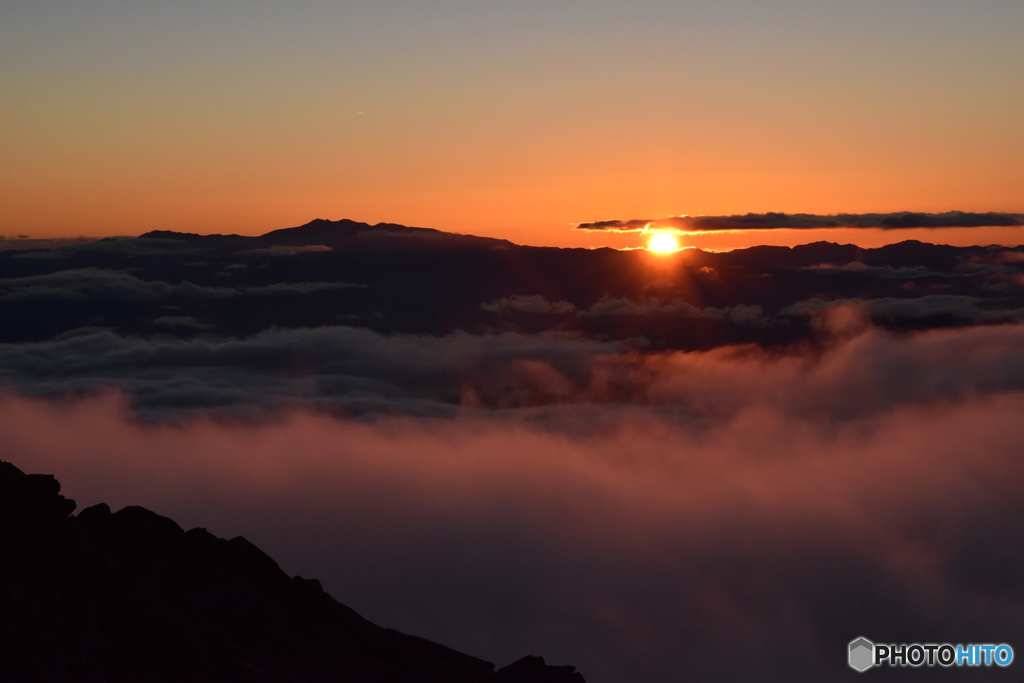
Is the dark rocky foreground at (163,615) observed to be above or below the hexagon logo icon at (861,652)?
above

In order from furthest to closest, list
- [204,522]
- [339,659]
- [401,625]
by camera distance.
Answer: [204,522] → [401,625] → [339,659]

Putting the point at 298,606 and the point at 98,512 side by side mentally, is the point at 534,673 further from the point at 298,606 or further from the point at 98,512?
the point at 98,512

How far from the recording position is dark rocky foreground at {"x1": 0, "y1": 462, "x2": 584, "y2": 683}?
45.4 meters

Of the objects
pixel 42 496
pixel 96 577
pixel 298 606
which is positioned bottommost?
pixel 298 606

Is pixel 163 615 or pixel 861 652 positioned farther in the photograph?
pixel 861 652

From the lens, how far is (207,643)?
51.1 m

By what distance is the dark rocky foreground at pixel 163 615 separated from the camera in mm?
45406

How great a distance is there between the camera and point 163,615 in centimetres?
4962

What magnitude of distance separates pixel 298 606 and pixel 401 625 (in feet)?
400

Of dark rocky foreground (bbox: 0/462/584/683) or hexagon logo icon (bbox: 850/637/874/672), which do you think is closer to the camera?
dark rocky foreground (bbox: 0/462/584/683)

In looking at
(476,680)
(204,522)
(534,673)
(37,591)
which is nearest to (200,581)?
(37,591)

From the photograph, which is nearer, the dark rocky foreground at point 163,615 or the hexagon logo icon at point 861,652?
the dark rocky foreground at point 163,615

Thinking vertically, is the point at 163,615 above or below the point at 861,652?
above

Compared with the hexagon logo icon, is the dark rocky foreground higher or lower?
higher
